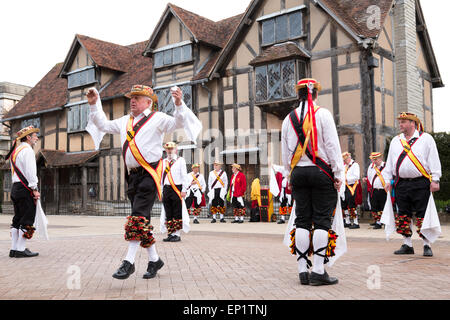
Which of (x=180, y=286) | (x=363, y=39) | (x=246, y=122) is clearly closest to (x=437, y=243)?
(x=180, y=286)

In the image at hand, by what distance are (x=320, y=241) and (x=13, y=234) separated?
5.14 metres

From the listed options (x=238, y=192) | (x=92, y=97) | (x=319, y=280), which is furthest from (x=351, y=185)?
(x=92, y=97)

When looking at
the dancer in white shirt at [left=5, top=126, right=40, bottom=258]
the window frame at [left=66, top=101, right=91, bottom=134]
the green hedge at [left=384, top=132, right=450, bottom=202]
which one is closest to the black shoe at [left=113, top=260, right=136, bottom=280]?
the dancer in white shirt at [left=5, top=126, right=40, bottom=258]

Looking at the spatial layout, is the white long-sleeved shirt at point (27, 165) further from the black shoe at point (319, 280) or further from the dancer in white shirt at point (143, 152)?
the black shoe at point (319, 280)

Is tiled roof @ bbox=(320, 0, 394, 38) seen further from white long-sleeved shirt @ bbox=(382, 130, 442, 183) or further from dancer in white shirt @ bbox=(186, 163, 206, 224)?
white long-sleeved shirt @ bbox=(382, 130, 442, 183)

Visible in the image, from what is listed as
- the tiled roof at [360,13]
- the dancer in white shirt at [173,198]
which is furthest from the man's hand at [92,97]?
the tiled roof at [360,13]

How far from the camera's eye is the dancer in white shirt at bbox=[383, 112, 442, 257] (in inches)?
285

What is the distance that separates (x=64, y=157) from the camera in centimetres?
2725

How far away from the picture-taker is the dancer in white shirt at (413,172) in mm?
7230

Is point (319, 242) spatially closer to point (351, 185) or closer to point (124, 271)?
point (124, 271)

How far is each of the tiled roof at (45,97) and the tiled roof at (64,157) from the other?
112 inches

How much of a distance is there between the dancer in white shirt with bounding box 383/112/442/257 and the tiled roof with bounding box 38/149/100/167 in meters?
20.4

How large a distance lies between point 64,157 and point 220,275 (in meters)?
23.4
